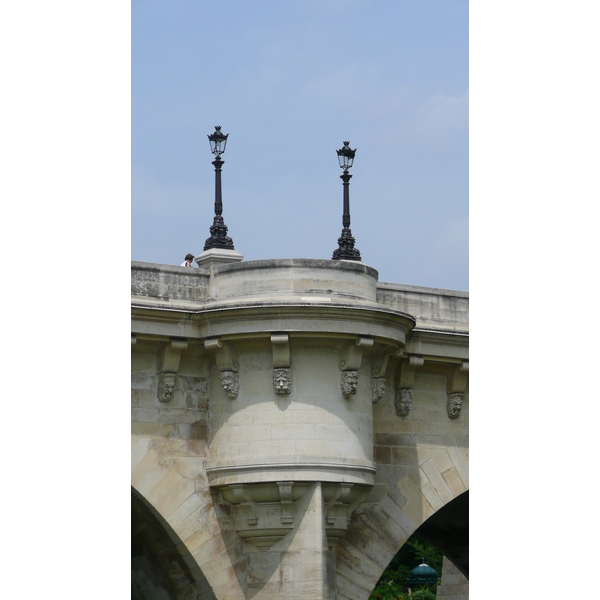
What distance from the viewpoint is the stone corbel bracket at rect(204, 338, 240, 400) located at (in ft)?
50.5

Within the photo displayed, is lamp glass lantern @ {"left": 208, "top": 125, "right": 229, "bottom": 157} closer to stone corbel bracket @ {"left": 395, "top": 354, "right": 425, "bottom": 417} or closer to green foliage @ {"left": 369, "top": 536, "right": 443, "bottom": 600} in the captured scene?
stone corbel bracket @ {"left": 395, "top": 354, "right": 425, "bottom": 417}

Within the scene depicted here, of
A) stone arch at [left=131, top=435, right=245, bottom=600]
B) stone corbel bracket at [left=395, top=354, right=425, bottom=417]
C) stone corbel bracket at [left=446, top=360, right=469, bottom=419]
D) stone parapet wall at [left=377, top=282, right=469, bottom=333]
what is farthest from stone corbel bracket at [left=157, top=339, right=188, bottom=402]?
stone corbel bracket at [left=446, top=360, right=469, bottom=419]

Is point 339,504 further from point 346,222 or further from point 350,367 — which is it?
point 346,222

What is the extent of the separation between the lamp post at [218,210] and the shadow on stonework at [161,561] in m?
4.92

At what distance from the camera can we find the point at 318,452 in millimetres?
15133

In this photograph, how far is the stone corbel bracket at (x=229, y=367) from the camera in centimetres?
1538

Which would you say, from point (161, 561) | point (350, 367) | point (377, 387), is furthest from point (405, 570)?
point (350, 367)

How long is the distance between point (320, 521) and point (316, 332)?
7.66 ft

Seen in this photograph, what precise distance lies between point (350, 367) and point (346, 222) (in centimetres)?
701

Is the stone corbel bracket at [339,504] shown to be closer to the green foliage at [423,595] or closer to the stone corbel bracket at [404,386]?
the stone corbel bracket at [404,386]

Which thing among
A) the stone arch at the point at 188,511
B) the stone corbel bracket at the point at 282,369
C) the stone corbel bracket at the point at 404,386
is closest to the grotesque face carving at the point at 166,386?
the stone arch at the point at 188,511
